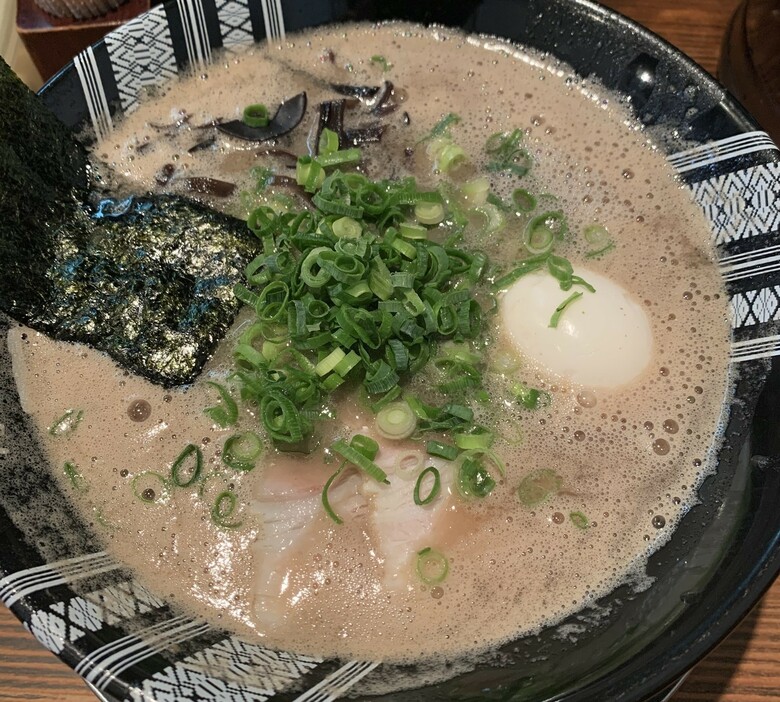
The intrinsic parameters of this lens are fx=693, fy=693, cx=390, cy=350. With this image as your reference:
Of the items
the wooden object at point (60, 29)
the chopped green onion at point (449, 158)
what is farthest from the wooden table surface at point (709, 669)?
the wooden object at point (60, 29)

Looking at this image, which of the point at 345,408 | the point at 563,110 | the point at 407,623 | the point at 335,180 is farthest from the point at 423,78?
the point at 407,623

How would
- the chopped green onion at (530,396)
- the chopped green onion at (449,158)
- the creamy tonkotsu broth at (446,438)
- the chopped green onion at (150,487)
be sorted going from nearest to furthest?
the creamy tonkotsu broth at (446,438) < the chopped green onion at (150,487) < the chopped green onion at (530,396) < the chopped green onion at (449,158)

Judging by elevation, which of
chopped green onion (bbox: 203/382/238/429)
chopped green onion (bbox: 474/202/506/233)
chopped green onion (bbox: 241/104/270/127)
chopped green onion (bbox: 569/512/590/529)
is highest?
chopped green onion (bbox: 241/104/270/127)

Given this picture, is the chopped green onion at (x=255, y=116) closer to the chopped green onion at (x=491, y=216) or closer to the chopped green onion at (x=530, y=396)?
the chopped green onion at (x=491, y=216)

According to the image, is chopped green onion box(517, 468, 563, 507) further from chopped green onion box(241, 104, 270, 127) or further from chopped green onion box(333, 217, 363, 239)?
chopped green onion box(241, 104, 270, 127)

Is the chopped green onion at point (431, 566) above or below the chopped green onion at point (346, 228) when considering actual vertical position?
below

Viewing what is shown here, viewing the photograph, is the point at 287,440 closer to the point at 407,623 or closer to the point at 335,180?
the point at 407,623

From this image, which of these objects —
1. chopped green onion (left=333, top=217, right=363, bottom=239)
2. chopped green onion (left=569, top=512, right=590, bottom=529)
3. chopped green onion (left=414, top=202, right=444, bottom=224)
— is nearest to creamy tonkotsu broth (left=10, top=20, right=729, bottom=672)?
chopped green onion (left=569, top=512, right=590, bottom=529)
